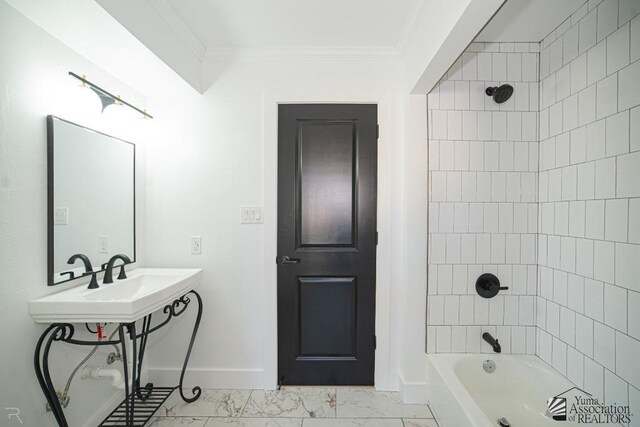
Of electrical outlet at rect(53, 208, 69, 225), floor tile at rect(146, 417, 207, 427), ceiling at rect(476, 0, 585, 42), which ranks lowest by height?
floor tile at rect(146, 417, 207, 427)

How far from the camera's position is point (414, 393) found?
1.79m

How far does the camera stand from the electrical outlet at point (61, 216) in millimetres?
1334

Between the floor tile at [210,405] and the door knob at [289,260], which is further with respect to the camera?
the door knob at [289,260]

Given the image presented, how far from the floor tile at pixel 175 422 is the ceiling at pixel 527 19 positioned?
288 centimetres

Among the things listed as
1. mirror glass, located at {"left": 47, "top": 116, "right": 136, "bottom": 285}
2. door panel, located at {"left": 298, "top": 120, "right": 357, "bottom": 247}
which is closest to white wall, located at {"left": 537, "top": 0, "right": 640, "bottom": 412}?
door panel, located at {"left": 298, "top": 120, "right": 357, "bottom": 247}

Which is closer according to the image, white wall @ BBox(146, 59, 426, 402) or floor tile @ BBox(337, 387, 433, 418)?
floor tile @ BBox(337, 387, 433, 418)

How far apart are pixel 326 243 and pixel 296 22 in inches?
53.9

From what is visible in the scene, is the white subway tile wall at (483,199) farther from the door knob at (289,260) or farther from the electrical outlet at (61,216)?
the electrical outlet at (61,216)

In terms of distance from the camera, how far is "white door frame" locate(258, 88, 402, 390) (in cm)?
188

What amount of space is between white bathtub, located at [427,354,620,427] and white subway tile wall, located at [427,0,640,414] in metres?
0.07

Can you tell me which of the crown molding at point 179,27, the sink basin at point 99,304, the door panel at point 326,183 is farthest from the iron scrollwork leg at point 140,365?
the crown molding at point 179,27

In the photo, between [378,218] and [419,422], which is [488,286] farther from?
[419,422]

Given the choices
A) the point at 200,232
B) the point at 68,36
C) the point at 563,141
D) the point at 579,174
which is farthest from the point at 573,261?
the point at 68,36

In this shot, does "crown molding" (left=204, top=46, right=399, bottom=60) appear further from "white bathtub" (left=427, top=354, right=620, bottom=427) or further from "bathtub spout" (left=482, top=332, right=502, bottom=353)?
"white bathtub" (left=427, top=354, right=620, bottom=427)
